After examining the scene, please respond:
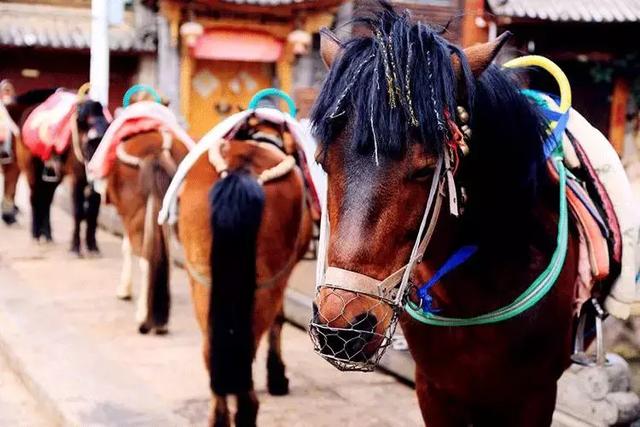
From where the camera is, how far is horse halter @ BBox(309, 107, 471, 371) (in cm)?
168

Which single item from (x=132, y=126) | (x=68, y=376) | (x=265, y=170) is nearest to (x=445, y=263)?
(x=265, y=170)

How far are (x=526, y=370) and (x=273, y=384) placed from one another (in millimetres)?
2403

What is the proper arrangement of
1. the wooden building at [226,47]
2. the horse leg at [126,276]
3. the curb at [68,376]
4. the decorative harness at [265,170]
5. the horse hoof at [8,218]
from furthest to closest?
the wooden building at [226,47], the horse hoof at [8,218], the horse leg at [126,276], the curb at [68,376], the decorative harness at [265,170]

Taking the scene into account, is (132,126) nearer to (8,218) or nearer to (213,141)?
(213,141)

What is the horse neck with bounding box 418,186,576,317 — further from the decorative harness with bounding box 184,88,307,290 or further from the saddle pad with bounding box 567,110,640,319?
the decorative harness with bounding box 184,88,307,290

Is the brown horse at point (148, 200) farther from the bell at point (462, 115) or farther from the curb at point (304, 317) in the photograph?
the bell at point (462, 115)

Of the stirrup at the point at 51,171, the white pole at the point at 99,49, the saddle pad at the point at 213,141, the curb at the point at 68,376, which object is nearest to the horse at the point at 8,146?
the stirrup at the point at 51,171

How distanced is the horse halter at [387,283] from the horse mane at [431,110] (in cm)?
6

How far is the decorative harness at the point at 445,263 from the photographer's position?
1.70 m

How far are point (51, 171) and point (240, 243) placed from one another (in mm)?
5884

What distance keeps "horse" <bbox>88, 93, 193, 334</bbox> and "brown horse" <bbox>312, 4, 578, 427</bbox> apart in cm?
298

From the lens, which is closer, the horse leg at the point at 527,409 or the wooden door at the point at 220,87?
the horse leg at the point at 527,409

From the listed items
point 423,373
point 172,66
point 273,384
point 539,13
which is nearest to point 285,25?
point 172,66

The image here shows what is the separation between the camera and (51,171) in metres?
8.59
